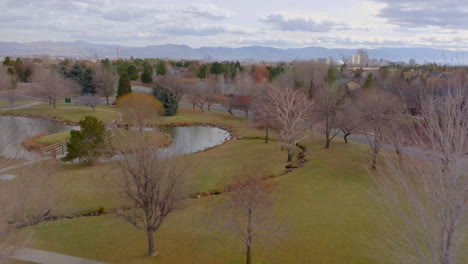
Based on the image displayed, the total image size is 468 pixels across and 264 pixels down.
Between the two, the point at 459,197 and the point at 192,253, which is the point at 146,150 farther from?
the point at 459,197

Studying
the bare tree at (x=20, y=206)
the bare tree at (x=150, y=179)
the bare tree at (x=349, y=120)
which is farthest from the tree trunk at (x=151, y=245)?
the bare tree at (x=349, y=120)

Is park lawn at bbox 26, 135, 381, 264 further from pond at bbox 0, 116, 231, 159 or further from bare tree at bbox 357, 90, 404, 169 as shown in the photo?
pond at bbox 0, 116, 231, 159

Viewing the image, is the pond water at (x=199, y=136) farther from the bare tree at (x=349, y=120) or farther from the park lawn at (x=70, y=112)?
the bare tree at (x=349, y=120)

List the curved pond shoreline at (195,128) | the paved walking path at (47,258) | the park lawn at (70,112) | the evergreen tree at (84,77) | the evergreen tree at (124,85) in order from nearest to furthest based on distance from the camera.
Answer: the paved walking path at (47,258) < the curved pond shoreline at (195,128) < the park lawn at (70,112) < the evergreen tree at (124,85) < the evergreen tree at (84,77)

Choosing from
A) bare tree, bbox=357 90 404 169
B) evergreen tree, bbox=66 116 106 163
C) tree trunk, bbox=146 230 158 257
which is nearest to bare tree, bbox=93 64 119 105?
evergreen tree, bbox=66 116 106 163

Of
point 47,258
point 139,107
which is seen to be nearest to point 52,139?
point 139,107

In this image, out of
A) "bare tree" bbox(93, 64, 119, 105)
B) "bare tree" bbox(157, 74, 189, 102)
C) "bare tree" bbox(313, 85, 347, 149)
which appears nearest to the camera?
"bare tree" bbox(313, 85, 347, 149)

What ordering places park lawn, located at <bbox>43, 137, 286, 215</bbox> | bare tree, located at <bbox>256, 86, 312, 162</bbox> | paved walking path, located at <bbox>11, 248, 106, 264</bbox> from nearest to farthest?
paved walking path, located at <bbox>11, 248, 106, 264</bbox> → park lawn, located at <bbox>43, 137, 286, 215</bbox> → bare tree, located at <bbox>256, 86, 312, 162</bbox>
